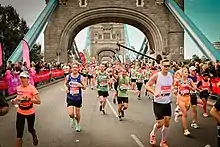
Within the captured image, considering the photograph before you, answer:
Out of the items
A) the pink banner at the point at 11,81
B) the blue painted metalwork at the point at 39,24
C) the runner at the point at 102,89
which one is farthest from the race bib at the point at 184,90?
the blue painted metalwork at the point at 39,24

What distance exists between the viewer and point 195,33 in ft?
163

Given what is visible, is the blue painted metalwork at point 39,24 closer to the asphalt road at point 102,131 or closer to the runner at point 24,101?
the asphalt road at point 102,131

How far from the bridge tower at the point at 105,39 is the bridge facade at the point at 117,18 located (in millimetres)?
Answer: 79190

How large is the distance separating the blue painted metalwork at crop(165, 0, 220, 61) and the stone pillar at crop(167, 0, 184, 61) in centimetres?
194

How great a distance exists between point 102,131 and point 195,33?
41.1 meters

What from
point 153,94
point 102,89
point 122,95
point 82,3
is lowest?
point 122,95

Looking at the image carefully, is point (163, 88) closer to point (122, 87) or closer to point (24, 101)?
point (24, 101)

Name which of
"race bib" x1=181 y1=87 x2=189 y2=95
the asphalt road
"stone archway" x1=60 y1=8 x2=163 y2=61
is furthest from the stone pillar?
"race bib" x1=181 y1=87 x2=189 y2=95

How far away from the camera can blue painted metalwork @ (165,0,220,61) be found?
44.7 meters

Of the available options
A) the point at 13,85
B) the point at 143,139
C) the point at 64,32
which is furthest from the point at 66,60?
the point at 143,139

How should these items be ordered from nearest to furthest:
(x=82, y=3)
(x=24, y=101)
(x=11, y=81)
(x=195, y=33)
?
1. (x=24, y=101)
2. (x=11, y=81)
3. (x=195, y=33)
4. (x=82, y=3)

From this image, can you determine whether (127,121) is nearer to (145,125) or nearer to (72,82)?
(145,125)

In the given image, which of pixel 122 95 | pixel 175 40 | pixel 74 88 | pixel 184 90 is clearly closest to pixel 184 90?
pixel 184 90

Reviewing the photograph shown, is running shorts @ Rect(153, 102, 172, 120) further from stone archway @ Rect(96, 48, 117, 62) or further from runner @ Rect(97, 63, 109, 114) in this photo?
stone archway @ Rect(96, 48, 117, 62)
